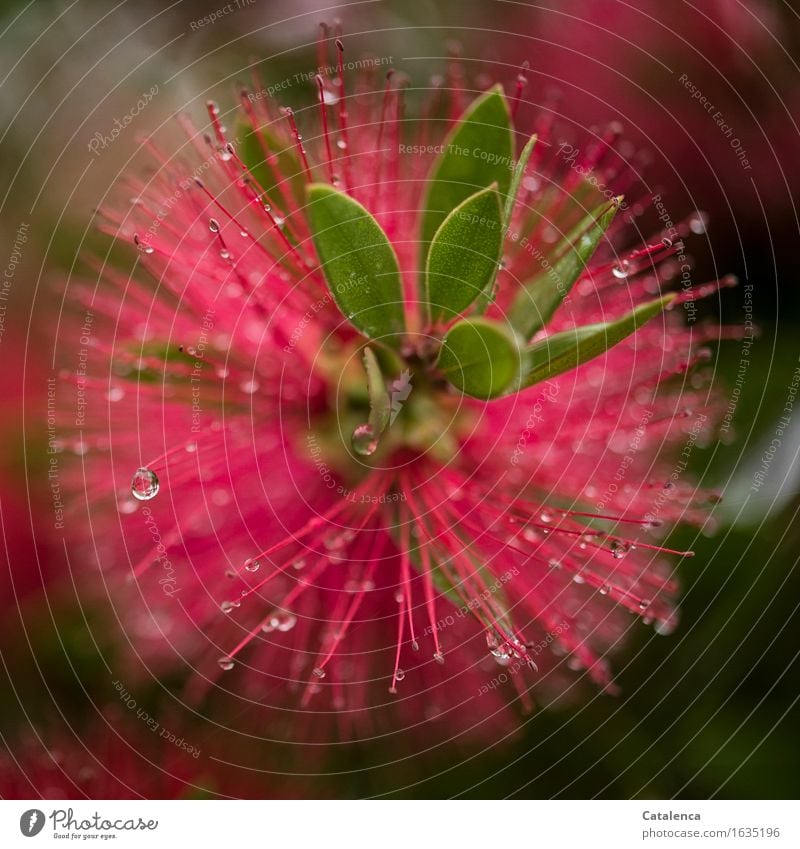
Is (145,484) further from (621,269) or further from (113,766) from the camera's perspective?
(621,269)

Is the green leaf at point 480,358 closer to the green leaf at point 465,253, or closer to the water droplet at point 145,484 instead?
the green leaf at point 465,253

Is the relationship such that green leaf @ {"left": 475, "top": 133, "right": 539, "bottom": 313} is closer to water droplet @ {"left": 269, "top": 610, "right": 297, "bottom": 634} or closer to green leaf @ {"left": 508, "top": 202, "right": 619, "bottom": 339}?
green leaf @ {"left": 508, "top": 202, "right": 619, "bottom": 339}

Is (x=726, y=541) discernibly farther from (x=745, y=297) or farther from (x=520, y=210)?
(x=520, y=210)

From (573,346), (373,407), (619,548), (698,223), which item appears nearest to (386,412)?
(373,407)

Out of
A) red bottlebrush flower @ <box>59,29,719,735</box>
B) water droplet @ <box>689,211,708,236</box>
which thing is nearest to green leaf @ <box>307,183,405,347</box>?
red bottlebrush flower @ <box>59,29,719,735</box>

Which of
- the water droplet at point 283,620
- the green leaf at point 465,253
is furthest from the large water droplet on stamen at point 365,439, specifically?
the water droplet at point 283,620

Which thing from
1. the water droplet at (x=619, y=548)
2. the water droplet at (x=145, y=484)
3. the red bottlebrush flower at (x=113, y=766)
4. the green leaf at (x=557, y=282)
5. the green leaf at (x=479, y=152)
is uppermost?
the green leaf at (x=479, y=152)
